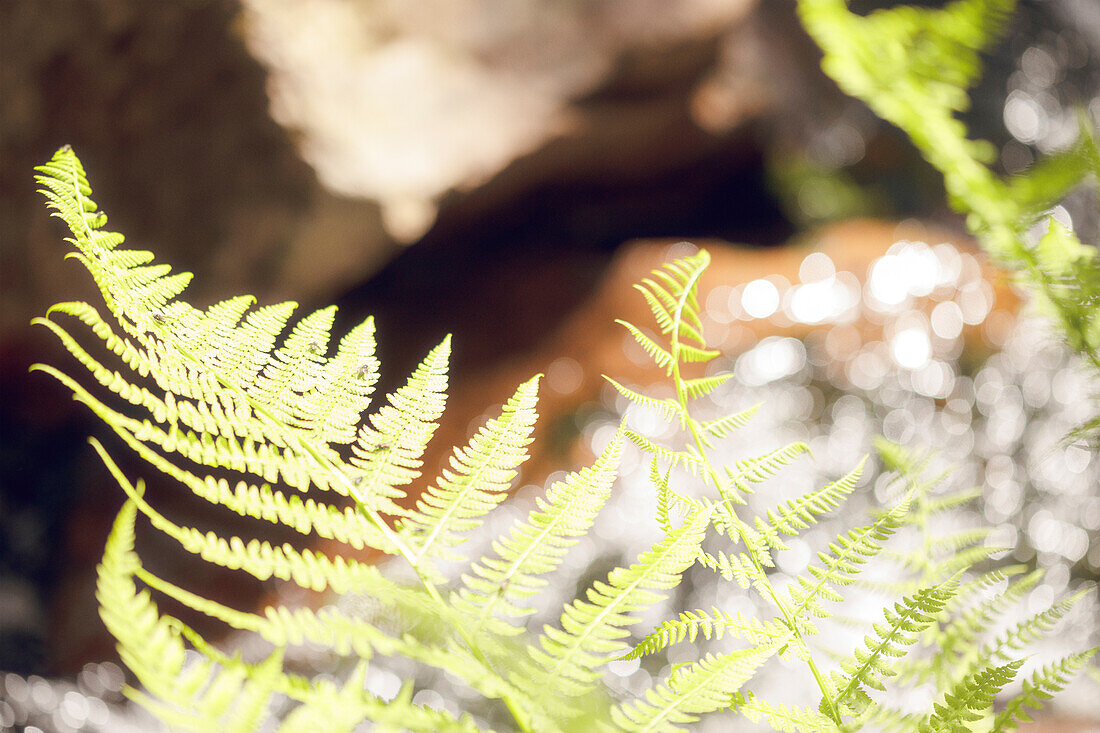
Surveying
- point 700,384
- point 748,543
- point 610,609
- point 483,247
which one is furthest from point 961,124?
point 483,247

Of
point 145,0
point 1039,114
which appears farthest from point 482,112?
point 1039,114

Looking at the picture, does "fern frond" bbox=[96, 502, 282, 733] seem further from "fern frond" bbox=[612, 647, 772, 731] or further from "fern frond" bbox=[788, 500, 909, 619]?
"fern frond" bbox=[788, 500, 909, 619]

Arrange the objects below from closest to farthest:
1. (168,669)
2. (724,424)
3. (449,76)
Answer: (168,669) → (724,424) → (449,76)

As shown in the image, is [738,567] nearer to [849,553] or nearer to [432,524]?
[849,553]

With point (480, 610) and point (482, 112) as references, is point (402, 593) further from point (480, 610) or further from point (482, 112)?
point (482, 112)

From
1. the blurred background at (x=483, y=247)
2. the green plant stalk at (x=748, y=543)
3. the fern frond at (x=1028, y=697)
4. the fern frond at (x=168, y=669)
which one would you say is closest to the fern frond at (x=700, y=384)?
the green plant stalk at (x=748, y=543)

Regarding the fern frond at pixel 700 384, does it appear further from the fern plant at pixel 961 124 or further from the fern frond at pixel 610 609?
the fern plant at pixel 961 124
